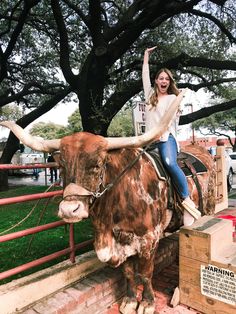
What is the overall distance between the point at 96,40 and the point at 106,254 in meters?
6.50

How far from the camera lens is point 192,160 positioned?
4133 millimetres

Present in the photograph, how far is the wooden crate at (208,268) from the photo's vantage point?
9.53 ft

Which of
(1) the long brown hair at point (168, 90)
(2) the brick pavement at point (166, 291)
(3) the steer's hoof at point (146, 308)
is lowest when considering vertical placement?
(2) the brick pavement at point (166, 291)

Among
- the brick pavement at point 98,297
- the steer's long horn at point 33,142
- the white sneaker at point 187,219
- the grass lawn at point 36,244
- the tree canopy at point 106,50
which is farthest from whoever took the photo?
the tree canopy at point 106,50

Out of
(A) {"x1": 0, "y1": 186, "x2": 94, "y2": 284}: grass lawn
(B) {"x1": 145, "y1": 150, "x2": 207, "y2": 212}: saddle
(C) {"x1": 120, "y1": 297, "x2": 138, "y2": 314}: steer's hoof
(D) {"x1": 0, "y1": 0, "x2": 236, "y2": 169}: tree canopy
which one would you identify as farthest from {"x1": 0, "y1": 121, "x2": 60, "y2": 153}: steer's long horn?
(D) {"x1": 0, "y1": 0, "x2": 236, "y2": 169}: tree canopy

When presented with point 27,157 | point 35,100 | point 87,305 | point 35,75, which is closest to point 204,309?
point 87,305

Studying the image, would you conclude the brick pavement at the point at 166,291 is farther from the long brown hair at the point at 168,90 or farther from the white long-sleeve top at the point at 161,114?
the long brown hair at the point at 168,90

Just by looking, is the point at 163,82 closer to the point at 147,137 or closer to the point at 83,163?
the point at 147,137

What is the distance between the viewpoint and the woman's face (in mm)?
3295

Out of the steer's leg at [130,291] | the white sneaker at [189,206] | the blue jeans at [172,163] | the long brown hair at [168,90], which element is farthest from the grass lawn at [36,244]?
the long brown hair at [168,90]

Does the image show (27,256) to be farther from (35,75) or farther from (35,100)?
(35,100)

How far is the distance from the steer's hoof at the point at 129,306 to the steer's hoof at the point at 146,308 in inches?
Result: 3.0

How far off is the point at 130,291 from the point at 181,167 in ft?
5.19

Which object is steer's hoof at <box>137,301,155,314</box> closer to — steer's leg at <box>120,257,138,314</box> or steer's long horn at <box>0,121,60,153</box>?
steer's leg at <box>120,257,138,314</box>
